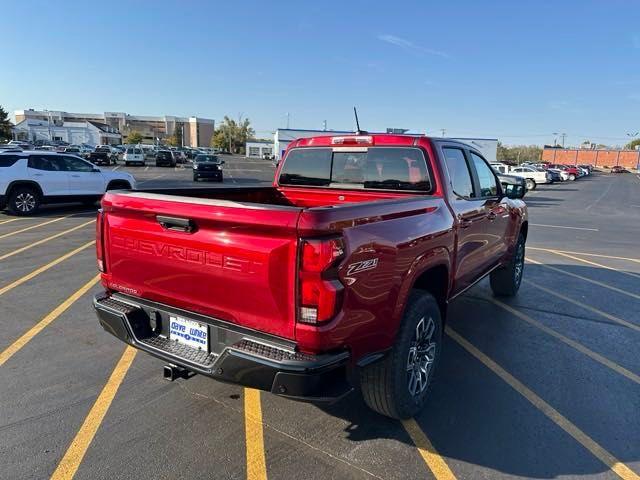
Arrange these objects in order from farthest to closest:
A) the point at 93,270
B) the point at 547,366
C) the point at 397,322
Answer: the point at 93,270 < the point at 547,366 < the point at 397,322

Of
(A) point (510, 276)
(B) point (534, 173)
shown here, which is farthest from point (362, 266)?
(B) point (534, 173)

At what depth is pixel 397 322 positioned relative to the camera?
2834 millimetres

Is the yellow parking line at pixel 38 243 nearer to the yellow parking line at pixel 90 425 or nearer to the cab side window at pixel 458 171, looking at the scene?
the yellow parking line at pixel 90 425

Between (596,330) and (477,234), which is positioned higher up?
(477,234)

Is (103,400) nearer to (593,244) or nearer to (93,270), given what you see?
(93,270)

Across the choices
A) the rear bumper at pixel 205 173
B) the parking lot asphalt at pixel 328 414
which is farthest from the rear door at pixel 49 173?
the rear bumper at pixel 205 173

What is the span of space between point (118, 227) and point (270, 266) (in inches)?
52.4

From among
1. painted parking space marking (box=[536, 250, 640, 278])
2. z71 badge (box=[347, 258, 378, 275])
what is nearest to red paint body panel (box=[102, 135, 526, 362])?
z71 badge (box=[347, 258, 378, 275])

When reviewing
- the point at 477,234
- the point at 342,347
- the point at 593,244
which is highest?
the point at 477,234

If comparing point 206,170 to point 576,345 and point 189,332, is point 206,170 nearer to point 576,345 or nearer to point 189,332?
point 576,345

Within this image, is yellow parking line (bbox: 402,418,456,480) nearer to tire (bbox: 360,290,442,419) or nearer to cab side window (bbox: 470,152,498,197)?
tire (bbox: 360,290,442,419)

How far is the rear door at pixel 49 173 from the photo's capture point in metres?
12.5

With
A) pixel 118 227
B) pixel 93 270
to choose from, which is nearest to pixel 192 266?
pixel 118 227

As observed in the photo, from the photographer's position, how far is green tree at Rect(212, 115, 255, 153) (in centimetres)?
12494
